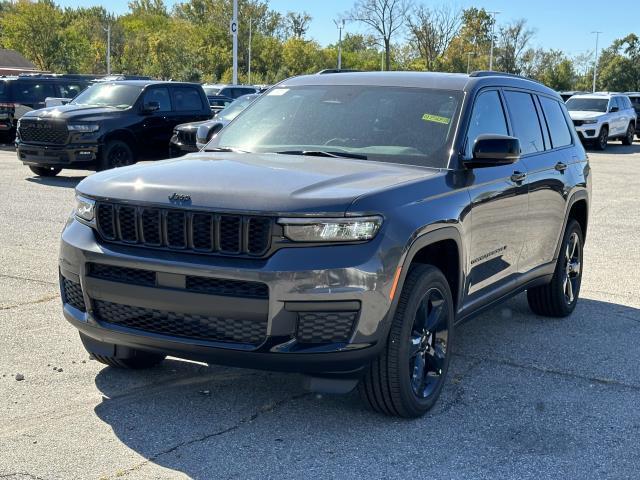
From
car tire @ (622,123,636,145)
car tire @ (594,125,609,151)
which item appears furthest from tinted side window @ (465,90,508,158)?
car tire @ (622,123,636,145)

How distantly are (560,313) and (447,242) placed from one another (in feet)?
8.21

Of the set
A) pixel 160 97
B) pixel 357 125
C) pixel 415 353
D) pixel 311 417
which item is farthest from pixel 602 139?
pixel 311 417

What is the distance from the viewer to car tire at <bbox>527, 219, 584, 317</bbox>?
22.3 feet

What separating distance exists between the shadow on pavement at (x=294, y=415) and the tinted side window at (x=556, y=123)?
1770 millimetres

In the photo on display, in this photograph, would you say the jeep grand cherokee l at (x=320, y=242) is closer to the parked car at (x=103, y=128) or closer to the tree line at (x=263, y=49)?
the parked car at (x=103, y=128)

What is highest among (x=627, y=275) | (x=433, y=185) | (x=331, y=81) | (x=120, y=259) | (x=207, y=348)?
(x=331, y=81)

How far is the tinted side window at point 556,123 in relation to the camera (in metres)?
6.74

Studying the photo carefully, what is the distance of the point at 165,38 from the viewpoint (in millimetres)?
90438

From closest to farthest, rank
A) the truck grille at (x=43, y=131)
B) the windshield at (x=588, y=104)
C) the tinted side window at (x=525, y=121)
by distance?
the tinted side window at (x=525, y=121)
the truck grille at (x=43, y=131)
the windshield at (x=588, y=104)

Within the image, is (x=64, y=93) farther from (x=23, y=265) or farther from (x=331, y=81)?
(x=331, y=81)

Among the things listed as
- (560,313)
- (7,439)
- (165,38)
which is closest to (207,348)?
(7,439)

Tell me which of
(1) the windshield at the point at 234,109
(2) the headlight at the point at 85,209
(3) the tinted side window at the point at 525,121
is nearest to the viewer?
(2) the headlight at the point at 85,209

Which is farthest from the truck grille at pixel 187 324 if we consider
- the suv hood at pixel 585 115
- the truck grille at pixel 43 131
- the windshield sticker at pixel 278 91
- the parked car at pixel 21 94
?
the suv hood at pixel 585 115

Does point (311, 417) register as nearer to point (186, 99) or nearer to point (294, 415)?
point (294, 415)
